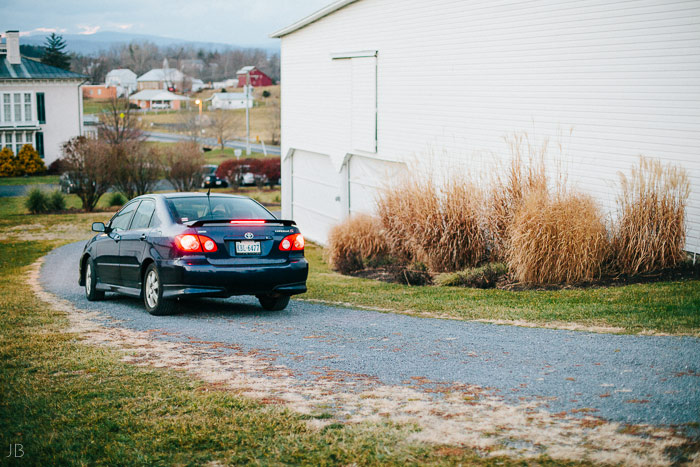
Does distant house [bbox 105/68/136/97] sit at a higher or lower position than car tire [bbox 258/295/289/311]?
higher

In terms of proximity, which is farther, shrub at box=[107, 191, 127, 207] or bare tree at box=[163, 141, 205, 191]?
bare tree at box=[163, 141, 205, 191]

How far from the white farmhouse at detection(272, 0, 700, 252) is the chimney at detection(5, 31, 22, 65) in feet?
117

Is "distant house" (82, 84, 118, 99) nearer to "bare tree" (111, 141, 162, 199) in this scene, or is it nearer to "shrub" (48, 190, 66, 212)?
"bare tree" (111, 141, 162, 199)

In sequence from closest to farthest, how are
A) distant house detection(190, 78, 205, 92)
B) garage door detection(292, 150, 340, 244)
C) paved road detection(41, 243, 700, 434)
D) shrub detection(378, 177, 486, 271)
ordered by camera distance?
paved road detection(41, 243, 700, 434) → shrub detection(378, 177, 486, 271) → garage door detection(292, 150, 340, 244) → distant house detection(190, 78, 205, 92)

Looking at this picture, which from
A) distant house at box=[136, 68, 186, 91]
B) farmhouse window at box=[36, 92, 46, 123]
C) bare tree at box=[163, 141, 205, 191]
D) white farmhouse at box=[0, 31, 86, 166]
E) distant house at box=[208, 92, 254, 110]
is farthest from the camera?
distant house at box=[136, 68, 186, 91]

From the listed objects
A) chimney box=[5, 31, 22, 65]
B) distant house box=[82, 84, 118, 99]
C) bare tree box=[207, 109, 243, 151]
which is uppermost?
distant house box=[82, 84, 118, 99]

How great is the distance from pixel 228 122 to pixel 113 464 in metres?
84.7

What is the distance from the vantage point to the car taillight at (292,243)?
1018cm

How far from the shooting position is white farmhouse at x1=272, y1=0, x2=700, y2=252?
503 inches

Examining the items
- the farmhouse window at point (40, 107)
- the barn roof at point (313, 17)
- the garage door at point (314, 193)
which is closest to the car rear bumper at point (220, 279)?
the garage door at point (314, 193)

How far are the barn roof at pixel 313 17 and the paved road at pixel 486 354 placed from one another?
→ 15888 millimetres

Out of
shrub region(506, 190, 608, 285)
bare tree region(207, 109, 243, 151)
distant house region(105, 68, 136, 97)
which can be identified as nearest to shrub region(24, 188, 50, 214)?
shrub region(506, 190, 608, 285)

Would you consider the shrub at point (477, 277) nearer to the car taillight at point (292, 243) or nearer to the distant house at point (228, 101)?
the car taillight at point (292, 243)

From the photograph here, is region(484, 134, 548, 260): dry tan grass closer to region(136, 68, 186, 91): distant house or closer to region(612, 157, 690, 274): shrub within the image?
region(612, 157, 690, 274): shrub
